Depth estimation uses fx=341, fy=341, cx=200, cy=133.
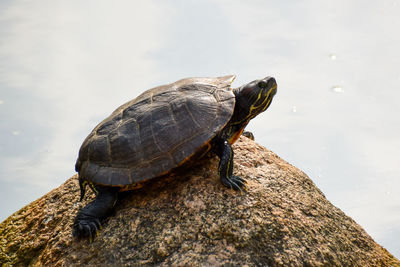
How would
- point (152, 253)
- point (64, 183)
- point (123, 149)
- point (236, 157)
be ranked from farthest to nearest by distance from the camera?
point (64, 183) → point (236, 157) → point (123, 149) → point (152, 253)

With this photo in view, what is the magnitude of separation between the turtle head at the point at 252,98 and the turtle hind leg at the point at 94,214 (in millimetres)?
2275

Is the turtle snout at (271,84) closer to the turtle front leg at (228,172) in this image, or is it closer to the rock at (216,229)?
the rock at (216,229)

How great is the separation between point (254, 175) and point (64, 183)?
385 centimetres

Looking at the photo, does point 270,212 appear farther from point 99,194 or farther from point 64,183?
point 64,183

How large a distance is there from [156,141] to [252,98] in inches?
70.6

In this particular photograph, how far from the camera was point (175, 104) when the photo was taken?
5.18 meters

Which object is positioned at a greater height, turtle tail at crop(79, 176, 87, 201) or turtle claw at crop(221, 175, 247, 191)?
turtle claw at crop(221, 175, 247, 191)

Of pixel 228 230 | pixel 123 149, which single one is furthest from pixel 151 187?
pixel 228 230

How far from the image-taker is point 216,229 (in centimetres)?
435

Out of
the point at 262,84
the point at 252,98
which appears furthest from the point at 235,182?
the point at 262,84

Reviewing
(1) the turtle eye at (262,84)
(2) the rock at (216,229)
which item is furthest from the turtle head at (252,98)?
(2) the rock at (216,229)

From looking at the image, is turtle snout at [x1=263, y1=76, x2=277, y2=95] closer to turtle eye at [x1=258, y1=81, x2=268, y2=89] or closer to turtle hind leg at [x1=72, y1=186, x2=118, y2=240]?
turtle eye at [x1=258, y1=81, x2=268, y2=89]

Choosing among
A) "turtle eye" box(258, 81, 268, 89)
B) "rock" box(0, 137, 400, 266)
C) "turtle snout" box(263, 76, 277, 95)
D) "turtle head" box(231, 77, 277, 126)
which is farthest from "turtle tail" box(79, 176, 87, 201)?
"turtle snout" box(263, 76, 277, 95)

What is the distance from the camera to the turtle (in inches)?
191
